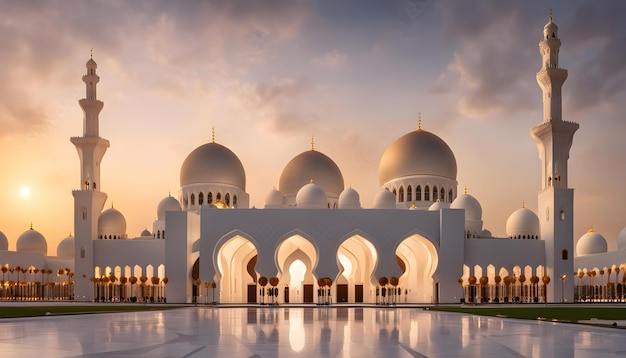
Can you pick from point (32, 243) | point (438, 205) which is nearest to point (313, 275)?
point (438, 205)

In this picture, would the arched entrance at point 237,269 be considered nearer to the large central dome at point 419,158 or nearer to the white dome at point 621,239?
the large central dome at point 419,158

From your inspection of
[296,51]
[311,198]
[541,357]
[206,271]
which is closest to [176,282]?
[206,271]

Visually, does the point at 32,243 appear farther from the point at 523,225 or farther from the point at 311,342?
the point at 311,342

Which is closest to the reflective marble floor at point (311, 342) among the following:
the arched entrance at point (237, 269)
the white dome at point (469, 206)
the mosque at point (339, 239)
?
the mosque at point (339, 239)

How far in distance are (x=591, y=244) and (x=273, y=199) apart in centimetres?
2027

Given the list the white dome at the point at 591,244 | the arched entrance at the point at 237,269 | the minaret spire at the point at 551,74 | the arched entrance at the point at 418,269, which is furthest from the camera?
the white dome at the point at 591,244

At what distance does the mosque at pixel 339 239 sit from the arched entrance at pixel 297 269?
6 cm

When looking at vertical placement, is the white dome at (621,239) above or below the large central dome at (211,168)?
below

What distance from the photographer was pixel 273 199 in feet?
129

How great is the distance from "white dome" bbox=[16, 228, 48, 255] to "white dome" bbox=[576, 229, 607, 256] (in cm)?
3368

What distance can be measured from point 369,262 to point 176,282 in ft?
30.8

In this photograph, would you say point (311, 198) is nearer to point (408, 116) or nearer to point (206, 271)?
point (206, 271)

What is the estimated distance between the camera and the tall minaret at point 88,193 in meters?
36.4

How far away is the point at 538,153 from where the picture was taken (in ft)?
118
